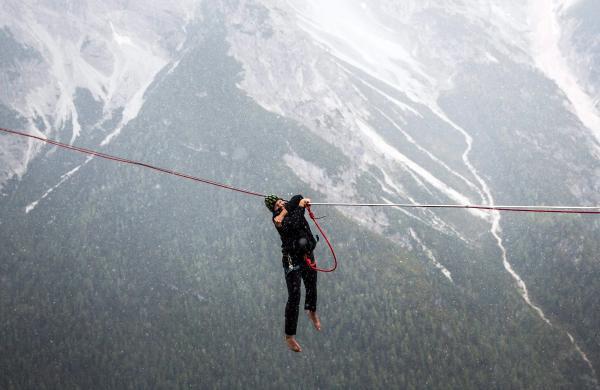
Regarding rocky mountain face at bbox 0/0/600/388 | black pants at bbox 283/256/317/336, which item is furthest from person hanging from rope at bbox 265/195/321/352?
rocky mountain face at bbox 0/0/600/388

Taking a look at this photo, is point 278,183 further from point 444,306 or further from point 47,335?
point 47,335

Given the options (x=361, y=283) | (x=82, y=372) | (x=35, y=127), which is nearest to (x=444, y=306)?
(x=361, y=283)

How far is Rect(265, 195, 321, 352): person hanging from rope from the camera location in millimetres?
16562

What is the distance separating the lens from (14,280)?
15500cm

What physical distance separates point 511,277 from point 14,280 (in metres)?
157

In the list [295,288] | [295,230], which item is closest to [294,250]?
[295,230]

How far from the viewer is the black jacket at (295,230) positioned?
16.6 metres

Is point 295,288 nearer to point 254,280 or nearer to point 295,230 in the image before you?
point 295,230

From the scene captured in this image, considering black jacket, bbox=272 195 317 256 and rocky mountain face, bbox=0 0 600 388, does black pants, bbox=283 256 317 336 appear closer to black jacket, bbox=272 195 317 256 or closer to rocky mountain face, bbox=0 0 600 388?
black jacket, bbox=272 195 317 256

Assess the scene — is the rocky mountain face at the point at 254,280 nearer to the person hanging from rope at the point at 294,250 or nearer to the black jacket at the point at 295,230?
the person hanging from rope at the point at 294,250

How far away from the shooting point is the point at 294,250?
16.8 meters

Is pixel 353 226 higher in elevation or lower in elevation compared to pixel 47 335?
higher

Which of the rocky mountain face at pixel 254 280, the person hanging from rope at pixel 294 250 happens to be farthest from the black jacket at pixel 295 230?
the rocky mountain face at pixel 254 280

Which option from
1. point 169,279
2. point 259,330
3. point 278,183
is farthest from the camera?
point 278,183
